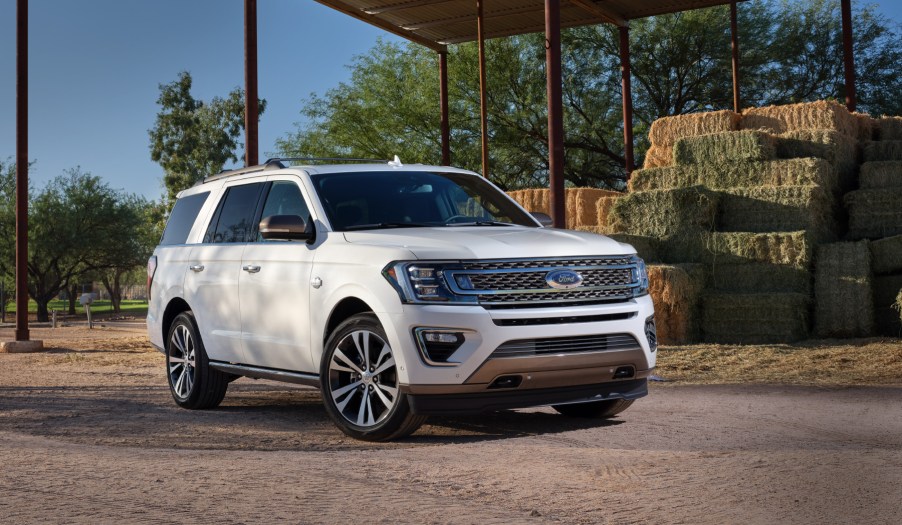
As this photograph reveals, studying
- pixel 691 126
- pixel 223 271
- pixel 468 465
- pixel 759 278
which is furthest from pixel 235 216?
pixel 691 126

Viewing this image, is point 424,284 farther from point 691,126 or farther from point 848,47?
point 848,47

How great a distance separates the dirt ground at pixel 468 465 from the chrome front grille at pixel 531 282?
3.24 ft

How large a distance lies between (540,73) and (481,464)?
105 ft

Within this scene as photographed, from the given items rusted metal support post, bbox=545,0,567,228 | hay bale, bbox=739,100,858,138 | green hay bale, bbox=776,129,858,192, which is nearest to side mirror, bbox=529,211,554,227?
rusted metal support post, bbox=545,0,567,228

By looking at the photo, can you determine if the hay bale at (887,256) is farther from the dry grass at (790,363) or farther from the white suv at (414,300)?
the white suv at (414,300)

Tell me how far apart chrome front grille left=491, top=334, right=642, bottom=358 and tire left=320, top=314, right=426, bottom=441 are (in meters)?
0.77

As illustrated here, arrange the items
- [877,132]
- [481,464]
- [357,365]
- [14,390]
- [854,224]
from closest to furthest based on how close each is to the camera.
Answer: [481,464], [357,365], [14,390], [854,224], [877,132]

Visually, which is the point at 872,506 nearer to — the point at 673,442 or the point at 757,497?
the point at 757,497

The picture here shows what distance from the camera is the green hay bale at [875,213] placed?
56.5 feet

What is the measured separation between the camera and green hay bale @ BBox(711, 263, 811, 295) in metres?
16.4

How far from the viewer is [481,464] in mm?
6562

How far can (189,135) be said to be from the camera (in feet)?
211

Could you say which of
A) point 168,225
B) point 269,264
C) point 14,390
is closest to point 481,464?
Answer: point 269,264

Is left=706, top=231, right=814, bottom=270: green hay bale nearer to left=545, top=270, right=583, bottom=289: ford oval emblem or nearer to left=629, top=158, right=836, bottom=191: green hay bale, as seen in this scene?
left=629, top=158, right=836, bottom=191: green hay bale
